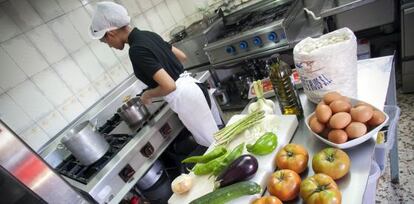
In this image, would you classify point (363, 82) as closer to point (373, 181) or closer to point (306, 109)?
point (306, 109)

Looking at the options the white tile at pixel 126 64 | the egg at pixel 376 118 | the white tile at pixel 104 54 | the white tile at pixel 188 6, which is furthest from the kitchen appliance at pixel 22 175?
the white tile at pixel 188 6

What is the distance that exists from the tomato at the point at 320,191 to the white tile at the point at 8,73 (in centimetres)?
178

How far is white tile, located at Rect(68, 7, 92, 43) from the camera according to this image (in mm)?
1870

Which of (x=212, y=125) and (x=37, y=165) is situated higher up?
(x=37, y=165)

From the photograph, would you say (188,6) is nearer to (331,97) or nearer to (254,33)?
(254,33)

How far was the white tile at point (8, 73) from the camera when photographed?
1540 mm

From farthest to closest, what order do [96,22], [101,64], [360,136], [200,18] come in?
[200,18], [101,64], [96,22], [360,136]

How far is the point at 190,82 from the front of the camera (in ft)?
5.19

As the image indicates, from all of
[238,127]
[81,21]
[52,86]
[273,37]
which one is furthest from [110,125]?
[273,37]

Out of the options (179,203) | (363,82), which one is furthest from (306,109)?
(179,203)

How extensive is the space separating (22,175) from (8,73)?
120 cm

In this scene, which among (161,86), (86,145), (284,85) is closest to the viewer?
(284,85)

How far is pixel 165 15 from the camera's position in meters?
2.57

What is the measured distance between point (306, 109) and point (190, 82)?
80 cm
